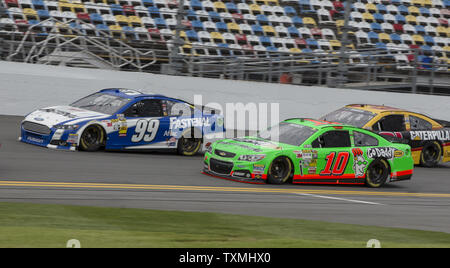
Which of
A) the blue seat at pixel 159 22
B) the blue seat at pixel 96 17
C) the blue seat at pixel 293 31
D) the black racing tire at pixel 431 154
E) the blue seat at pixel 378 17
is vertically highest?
the blue seat at pixel 378 17

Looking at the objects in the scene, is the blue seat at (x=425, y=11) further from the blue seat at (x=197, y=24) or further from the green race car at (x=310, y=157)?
the green race car at (x=310, y=157)

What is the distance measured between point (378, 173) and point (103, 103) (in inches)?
224

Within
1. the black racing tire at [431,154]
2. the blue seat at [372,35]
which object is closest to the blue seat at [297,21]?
the blue seat at [372,35]

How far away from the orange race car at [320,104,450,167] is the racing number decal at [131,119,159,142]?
4.12m

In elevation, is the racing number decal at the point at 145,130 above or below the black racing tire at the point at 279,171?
above

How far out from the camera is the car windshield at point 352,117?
17464mm

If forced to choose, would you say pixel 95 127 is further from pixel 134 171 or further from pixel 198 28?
pixel 198 28

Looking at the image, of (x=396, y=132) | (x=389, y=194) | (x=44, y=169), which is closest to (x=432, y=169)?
(x=396, y=132)

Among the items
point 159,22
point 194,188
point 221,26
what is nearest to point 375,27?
point 221,26

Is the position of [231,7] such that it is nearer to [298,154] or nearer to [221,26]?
[221,26]

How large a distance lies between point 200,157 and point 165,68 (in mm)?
5759

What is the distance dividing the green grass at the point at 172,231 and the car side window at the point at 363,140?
4477 mm

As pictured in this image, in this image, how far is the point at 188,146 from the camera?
54.3 ft

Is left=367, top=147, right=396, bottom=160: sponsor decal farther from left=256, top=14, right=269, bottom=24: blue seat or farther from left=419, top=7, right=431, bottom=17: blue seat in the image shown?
left=419, top=7, right=431, bottom=17: blue seat
